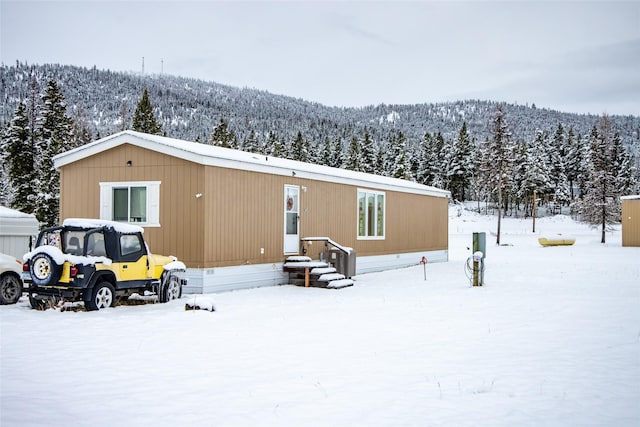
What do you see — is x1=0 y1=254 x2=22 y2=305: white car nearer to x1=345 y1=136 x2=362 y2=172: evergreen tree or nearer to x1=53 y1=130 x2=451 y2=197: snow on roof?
x1=53 y1=130 x2=451 y2=197: snow on roof

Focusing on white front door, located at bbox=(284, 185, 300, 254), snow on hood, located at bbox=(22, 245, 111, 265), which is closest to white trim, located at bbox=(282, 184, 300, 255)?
white front door, located at bbox=(284, 185, 300, 254)

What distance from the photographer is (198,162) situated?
1298 centimetres

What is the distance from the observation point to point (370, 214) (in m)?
19.8

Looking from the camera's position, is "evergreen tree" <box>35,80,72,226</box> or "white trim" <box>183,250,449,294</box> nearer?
"white trim" <box>183,250,449,294</box>

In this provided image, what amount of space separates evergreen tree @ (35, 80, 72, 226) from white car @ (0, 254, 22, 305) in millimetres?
20258

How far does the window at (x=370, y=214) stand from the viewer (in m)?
19.3

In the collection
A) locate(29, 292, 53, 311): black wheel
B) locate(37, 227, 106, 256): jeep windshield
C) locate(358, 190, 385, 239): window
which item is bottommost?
locate(29, 292, 53, 311): black wheel

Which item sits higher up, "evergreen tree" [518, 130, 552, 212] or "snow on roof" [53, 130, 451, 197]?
"evergreen tree" [518, 130, 552, 212]

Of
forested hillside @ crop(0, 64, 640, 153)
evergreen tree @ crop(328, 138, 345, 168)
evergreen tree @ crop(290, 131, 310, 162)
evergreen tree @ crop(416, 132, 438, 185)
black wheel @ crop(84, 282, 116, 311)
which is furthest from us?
forested hillside @ crop(0, 64, 640, 153)

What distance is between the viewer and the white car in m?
11.1

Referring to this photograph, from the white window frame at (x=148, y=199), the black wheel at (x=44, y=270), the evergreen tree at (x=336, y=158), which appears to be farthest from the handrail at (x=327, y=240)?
the evergreen tree at (x=336, y=158)

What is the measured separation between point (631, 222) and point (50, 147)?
109 feet

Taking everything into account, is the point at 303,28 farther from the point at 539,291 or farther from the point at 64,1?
the point at 539,291

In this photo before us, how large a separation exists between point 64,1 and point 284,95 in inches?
7161
